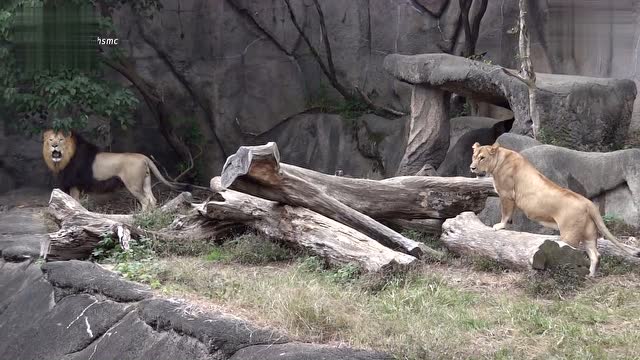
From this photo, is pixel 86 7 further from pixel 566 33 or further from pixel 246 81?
pixel 566 33

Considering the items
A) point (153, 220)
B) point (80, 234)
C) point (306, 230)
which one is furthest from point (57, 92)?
point (306, 230)

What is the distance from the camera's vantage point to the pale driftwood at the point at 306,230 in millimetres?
6574

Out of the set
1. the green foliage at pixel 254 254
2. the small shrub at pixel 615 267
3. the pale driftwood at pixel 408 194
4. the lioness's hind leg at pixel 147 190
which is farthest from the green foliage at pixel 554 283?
the lioness's hind leg at pixel 147 190

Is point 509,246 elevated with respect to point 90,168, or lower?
lower

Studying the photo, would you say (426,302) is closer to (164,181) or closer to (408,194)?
(408,194)

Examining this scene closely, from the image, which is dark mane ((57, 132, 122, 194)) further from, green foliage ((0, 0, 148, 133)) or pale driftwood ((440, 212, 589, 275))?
pale driftwood ((440, 212, 589, 275))

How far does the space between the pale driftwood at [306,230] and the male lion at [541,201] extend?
1.16 metres

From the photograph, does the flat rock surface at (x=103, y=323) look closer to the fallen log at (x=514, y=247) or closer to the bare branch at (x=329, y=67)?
the fallen log at (x=514, y=247)

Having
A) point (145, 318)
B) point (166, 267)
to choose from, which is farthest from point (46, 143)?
point (145, 318)

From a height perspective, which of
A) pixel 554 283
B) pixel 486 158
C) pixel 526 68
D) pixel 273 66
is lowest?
pixel 554 283

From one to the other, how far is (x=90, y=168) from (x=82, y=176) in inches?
5.3

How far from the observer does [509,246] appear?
22.1 ft

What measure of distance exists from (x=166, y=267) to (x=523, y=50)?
4.25 m

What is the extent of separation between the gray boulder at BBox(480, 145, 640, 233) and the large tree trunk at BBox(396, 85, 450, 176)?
2.47m
